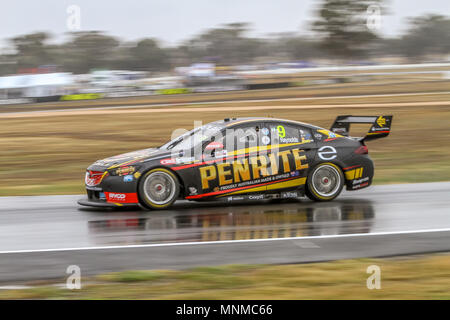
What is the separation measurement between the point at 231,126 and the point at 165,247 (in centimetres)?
329

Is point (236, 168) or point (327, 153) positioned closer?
point (236, 168)

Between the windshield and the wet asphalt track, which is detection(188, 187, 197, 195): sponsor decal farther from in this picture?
the windshield

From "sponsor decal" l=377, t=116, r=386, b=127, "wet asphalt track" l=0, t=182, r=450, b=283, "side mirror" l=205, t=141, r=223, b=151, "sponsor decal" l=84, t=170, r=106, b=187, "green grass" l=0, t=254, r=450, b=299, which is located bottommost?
"green grass" l=0, t=254, r=450, b=299

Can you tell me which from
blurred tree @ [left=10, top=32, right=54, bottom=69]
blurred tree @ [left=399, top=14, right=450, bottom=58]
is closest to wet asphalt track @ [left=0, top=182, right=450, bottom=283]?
blurred tree @ [left=10, top=32, right=54, bottom=69]

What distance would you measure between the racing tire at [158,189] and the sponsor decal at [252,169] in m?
0.47

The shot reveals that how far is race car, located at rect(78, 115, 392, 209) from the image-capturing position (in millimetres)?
9781

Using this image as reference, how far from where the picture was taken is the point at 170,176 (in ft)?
32.2

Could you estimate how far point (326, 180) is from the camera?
35.2ft

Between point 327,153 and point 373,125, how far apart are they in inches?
47.1

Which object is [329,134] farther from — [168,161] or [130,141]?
[130,141]

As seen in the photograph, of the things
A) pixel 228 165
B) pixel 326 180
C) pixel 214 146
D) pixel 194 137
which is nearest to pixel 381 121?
Result: pixel 326 180

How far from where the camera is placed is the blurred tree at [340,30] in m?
62.3

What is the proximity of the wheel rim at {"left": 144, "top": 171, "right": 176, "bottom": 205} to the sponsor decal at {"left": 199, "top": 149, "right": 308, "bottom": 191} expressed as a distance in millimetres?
500

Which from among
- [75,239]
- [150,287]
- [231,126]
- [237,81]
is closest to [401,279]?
[150,287]
